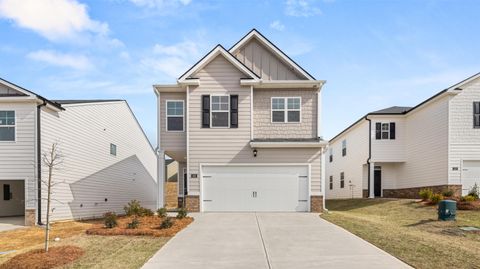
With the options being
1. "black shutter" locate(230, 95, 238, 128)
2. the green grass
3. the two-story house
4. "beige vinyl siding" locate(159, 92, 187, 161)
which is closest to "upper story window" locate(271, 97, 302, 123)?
the two-story house

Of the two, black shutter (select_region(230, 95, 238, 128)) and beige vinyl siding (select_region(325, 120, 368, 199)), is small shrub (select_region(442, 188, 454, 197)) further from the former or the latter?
black shutter (select_region(230, 95, 238, 128))

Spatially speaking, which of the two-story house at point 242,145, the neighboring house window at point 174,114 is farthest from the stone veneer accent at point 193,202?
the neighboring house window at point 174,114

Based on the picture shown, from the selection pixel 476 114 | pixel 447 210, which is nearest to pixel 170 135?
pixel 447 210

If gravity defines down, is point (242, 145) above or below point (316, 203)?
above

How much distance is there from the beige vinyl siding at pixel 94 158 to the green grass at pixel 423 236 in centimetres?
1196

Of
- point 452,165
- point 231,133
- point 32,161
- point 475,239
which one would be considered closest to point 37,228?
point 32,161

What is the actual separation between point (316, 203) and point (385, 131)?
10.00m

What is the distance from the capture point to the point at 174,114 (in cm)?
1755

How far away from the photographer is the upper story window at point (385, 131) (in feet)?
77.5

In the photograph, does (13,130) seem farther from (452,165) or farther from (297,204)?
(452,165)

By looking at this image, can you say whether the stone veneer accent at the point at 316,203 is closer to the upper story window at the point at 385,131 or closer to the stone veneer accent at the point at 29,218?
the upper story window at the point at 385,131

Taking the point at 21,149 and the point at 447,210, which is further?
the point at 21,149

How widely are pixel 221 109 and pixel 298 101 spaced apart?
384 centimetres

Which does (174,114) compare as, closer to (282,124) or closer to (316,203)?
(282,124)
